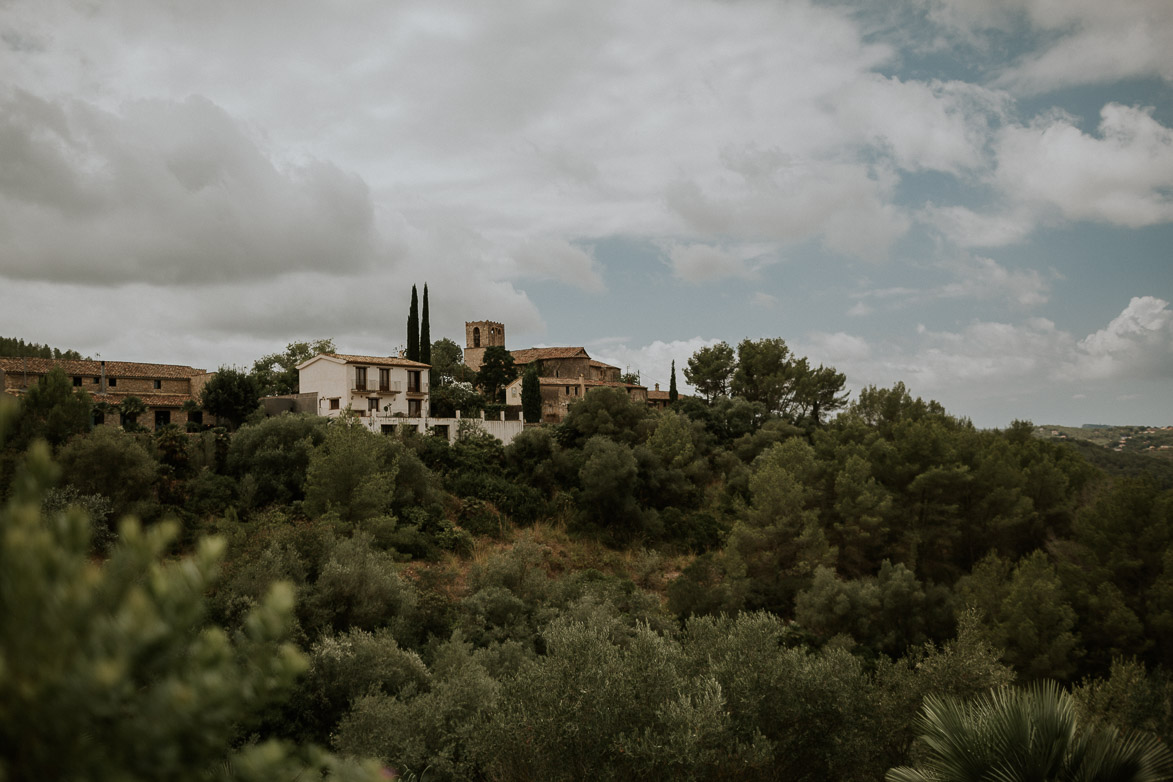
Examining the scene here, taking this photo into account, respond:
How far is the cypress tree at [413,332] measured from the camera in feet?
177

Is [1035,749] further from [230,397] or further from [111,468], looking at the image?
[230,397]

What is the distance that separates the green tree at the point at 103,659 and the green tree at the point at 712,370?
57.0 m

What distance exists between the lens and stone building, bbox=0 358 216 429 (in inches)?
1659

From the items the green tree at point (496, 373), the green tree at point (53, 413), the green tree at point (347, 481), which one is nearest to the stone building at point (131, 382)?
the green tree at point (53, 413)

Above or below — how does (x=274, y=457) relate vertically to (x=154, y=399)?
below

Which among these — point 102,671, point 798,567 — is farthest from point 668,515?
point 102,671

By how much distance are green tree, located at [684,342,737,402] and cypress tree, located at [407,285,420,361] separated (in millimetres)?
23525

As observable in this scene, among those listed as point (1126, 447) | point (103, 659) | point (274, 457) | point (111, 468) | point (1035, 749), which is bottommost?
point (1035, 749)

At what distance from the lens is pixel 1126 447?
7244cm

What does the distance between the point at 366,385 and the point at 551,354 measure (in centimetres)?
2996

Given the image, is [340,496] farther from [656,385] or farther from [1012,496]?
[656,385]

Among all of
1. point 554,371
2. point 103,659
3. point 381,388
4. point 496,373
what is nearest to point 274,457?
point 381,388

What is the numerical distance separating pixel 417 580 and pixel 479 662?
263 inches

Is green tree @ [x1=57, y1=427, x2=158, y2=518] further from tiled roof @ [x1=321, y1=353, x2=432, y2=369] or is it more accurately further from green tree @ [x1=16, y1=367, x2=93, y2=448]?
tiled roof @ [x1=321, y1=353, x2=432, y2=369]
